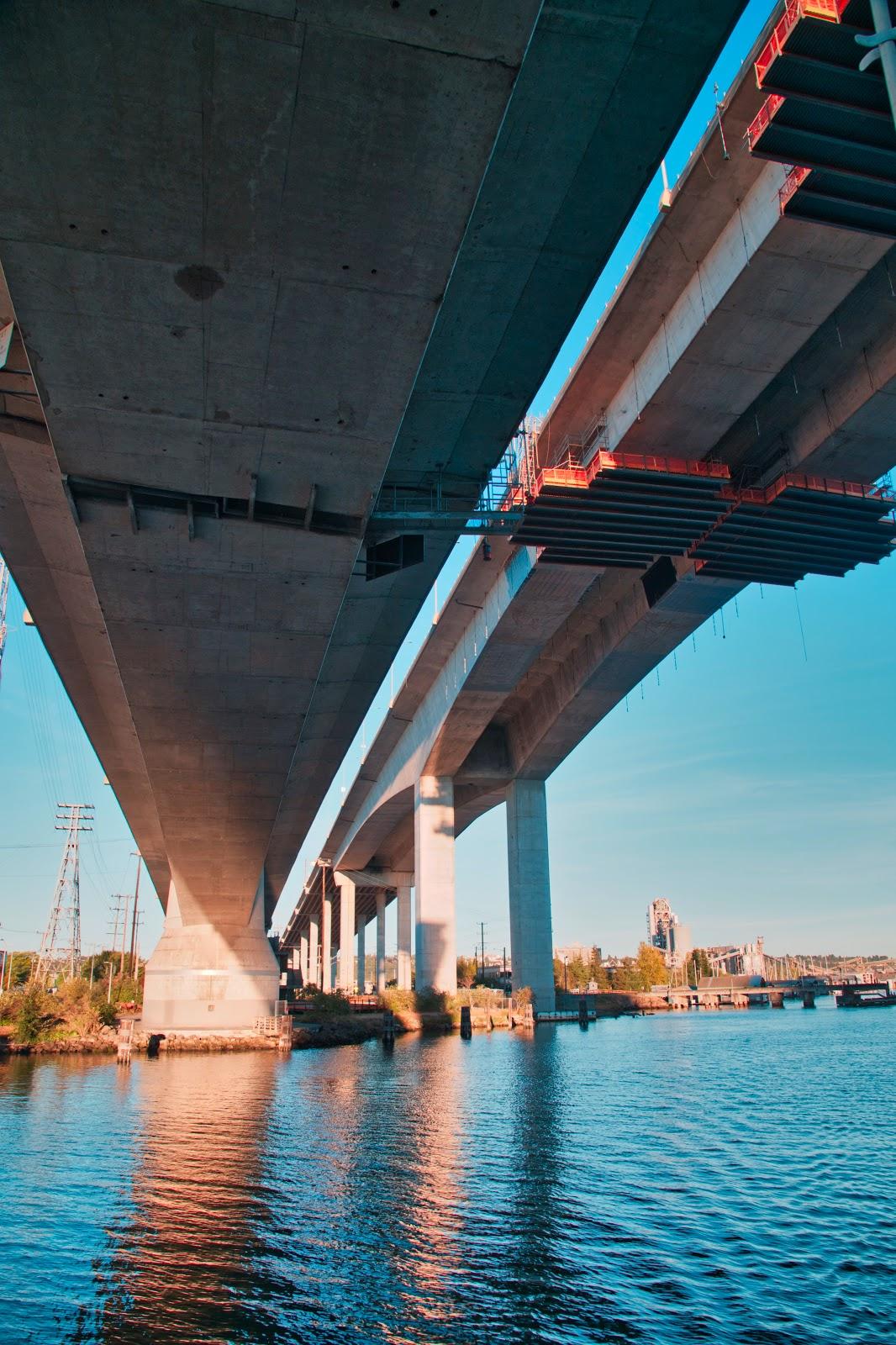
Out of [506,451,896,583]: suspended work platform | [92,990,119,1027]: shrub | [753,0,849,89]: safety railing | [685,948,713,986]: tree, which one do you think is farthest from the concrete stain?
[685,948,713,986]: tree

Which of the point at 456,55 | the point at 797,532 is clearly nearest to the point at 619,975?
the point at 797,532

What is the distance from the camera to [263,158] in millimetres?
8773

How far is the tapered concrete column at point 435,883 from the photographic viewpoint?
190 ft

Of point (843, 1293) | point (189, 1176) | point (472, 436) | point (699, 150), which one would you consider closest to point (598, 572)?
point (699, 150)

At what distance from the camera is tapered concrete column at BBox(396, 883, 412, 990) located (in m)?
86.6

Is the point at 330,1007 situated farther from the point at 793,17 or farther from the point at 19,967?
the point at 19,967

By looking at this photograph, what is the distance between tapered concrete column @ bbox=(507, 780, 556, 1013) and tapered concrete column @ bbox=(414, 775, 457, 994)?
156 inches

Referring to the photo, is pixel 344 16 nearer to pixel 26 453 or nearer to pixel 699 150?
pixel 26 453

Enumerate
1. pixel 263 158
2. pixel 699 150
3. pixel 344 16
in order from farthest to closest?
pixel 699 150, pixel 263 158, pixel 344 16

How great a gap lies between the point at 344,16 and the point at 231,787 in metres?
21.9

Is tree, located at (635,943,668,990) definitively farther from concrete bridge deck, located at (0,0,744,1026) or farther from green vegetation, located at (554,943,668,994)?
concrete bridge deck, located at (0,0,744,1026)

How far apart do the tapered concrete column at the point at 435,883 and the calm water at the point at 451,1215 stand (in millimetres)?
32968

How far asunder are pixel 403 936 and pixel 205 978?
53.9 m

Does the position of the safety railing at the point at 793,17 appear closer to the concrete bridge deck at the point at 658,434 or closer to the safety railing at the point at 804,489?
the concrete bridge deck at the point at 658,434
